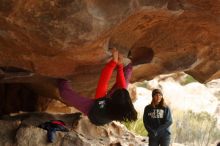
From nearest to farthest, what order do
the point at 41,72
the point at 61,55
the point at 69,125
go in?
1. the point at 61,55
2. the point at 41,72
3. the point at 69,125

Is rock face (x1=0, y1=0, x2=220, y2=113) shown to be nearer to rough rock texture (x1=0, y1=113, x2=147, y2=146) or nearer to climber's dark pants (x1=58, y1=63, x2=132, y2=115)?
climber's dark pants (x1=58, y1=63, x2=132, y2=115)

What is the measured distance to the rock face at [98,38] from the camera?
13.4 feet

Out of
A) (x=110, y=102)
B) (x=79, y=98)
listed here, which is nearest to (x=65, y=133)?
(x=79, y=98)

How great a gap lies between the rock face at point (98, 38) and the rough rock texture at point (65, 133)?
56 cm

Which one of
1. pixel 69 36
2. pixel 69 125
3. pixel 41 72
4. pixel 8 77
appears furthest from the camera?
pixel 69 125

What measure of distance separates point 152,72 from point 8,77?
239 centimetres

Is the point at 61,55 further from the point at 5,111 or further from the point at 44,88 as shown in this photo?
the point at 5,111

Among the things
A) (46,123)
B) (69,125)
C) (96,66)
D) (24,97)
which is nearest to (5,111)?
(24,97)

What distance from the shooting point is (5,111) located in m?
7.65

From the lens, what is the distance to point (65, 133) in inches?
222

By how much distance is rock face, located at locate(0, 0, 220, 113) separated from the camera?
4.09 m

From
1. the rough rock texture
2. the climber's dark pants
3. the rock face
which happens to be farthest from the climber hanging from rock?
the rough rock texture

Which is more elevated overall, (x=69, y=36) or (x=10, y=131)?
(x=69, y=36)

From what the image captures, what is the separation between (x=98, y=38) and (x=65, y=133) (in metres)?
1.78
